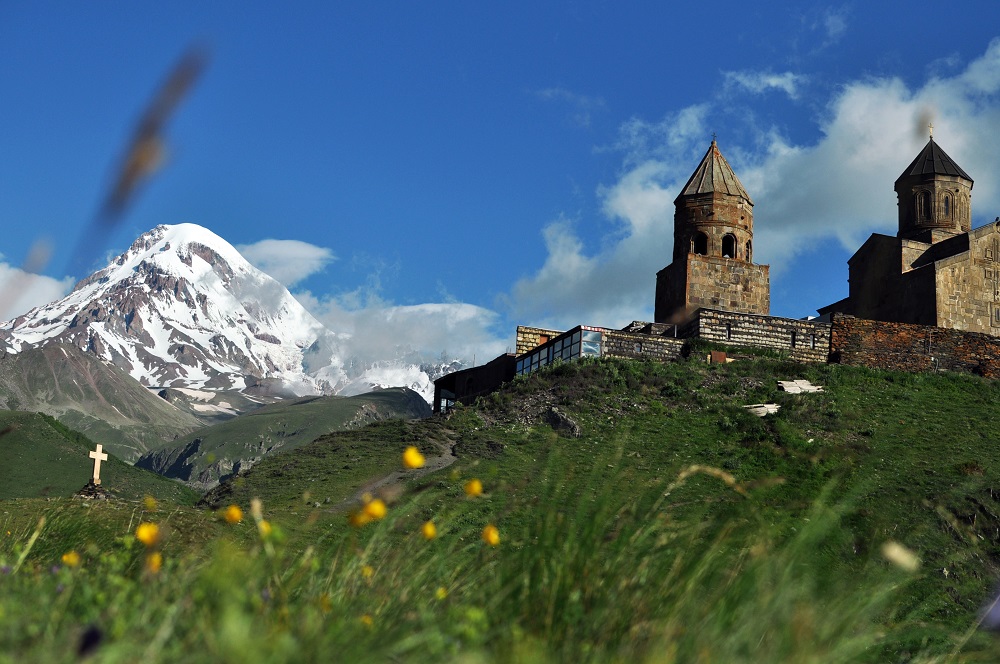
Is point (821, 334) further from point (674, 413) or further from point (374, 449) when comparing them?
point (374, 449)

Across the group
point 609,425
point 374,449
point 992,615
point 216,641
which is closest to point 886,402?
point 609,425

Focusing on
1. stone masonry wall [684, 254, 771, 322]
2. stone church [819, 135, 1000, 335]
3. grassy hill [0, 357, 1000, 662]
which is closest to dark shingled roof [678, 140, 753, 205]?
stone masonry wall [684, 254, 771, 322]

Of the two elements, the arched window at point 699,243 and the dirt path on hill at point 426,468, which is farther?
the arched window at point 699,243

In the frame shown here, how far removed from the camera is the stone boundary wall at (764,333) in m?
33.9

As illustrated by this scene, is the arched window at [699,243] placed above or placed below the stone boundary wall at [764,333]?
above

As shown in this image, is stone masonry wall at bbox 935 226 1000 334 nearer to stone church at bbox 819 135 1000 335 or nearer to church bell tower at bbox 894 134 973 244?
stone church at bbox 819 135 1000 335

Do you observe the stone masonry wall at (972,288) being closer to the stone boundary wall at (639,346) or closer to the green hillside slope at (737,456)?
the green hillside slope at (737,456)

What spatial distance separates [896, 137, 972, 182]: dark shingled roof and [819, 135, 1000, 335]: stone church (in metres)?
0.04

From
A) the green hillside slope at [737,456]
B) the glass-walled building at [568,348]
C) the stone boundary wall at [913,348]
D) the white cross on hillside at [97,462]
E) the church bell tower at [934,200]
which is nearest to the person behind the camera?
the green hillside slope at [737,456]

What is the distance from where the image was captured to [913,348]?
1300 inches

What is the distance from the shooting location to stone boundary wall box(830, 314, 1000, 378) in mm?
32969

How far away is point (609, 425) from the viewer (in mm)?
27938

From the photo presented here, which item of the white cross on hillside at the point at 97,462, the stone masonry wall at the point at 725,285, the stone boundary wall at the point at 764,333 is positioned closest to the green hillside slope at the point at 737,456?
the stone boundary wall at the point at 764,333

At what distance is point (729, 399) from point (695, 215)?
37.2ft
